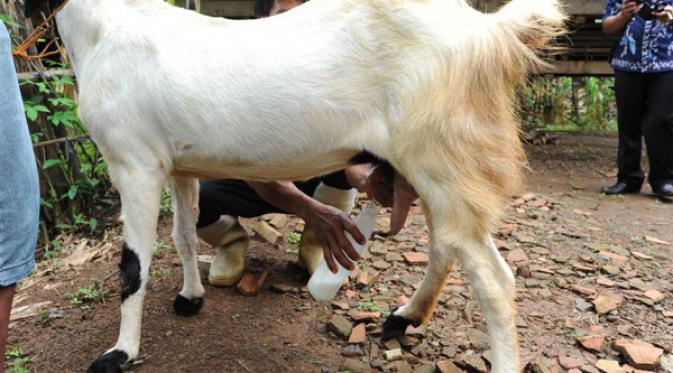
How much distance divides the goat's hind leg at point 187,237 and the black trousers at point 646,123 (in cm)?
422

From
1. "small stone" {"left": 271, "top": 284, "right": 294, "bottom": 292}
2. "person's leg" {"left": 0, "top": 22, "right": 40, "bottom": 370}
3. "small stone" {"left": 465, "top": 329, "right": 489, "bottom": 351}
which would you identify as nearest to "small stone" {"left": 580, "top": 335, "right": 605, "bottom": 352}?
"small stone" {"left": 465, "top": 329, "right": 489, "bottom": 351}

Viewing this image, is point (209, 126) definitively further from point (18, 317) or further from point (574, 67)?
point (574, 67)

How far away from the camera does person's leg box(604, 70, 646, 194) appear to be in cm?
517

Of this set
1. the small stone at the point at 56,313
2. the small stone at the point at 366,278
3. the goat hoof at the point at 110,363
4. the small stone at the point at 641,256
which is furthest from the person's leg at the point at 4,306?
the small stone at the point at 641,256

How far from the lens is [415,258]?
11.3 ft

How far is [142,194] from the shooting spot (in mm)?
2197

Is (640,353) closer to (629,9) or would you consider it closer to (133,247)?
(133,247)

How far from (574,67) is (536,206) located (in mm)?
3267

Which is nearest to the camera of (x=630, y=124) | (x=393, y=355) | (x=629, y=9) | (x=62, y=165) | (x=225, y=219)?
(x=393, y=355)

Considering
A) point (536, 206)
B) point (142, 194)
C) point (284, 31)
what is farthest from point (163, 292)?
point (536, 206)

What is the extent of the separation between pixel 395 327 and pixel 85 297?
1697 mm

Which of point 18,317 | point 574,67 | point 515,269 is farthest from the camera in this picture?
point 574,67

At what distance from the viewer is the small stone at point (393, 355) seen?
2.49 meters

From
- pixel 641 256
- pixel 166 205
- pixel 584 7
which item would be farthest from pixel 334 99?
pixel 584 7
